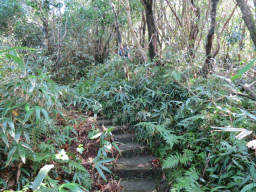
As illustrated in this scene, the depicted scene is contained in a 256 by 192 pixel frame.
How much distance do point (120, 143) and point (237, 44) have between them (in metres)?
4.21

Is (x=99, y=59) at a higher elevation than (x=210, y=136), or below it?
higher

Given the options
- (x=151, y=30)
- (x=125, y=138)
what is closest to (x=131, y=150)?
(x=125, y=138)

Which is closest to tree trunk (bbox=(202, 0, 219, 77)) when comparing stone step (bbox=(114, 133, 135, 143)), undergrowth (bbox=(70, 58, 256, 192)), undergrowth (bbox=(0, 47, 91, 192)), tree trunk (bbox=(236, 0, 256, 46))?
undergrowth (bbox=(70, 58, 256, 192))

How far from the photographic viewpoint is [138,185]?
2.44 metres

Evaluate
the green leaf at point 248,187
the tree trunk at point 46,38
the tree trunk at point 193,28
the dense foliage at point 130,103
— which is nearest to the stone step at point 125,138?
the dense foliage at point 130,103

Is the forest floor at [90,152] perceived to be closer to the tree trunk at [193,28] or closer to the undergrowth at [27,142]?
the undergrowth at [27,142]

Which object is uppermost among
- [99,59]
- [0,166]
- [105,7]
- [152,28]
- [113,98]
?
[105,7]

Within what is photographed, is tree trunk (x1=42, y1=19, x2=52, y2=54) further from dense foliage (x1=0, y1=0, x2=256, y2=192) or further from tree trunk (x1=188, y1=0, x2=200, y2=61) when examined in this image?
tree trunk (x1=188, y1=0, x2=200, y2=61)

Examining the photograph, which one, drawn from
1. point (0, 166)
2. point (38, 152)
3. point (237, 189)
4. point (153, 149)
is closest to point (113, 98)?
point (153, 149)

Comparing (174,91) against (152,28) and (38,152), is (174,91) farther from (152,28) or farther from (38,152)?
(38,152)

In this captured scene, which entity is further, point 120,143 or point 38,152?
point 120,143

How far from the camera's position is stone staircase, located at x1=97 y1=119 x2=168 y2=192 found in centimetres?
241

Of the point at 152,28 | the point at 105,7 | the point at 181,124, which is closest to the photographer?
the point at 181,124

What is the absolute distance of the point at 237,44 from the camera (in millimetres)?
5246
